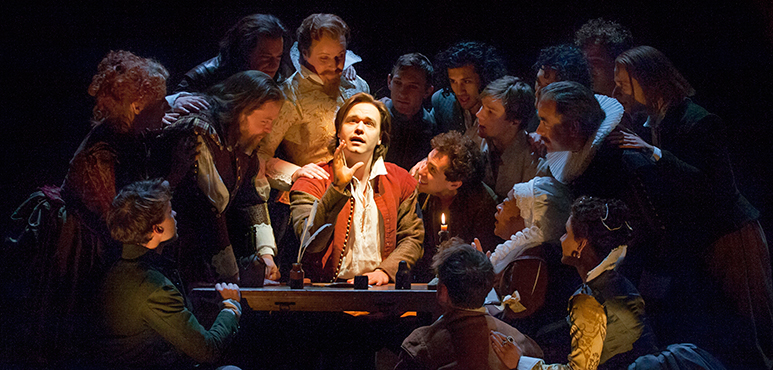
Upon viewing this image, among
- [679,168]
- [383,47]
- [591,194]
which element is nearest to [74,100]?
[383,47]

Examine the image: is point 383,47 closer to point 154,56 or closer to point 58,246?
point 154,56

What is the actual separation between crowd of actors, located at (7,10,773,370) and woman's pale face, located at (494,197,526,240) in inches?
0.8

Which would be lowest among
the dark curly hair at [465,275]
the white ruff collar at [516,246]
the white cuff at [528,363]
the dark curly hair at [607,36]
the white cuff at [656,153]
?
the white cuff at [528,363]

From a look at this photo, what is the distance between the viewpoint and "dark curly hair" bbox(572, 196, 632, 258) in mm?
3846

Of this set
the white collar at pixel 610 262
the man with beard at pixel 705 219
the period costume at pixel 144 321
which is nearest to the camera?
the period costume at pixel 144 321

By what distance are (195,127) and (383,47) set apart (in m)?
1.79

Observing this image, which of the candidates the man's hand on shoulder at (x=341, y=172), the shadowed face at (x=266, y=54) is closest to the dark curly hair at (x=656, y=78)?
the man's hand on shoulder at (x=341, y=172)

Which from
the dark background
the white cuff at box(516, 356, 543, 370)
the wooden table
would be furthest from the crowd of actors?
the dark background

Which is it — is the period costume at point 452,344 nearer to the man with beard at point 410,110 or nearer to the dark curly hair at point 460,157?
the dark curly hair at point 460,157

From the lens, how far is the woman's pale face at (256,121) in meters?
4.33

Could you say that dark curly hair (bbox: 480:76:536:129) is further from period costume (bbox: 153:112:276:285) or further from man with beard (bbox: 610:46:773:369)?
period costume (bbox: 153:112:276:285)

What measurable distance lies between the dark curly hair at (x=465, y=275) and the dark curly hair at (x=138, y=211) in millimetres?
1534

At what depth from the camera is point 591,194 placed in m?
4.25

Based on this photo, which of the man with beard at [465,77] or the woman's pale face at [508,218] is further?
the man with beard at [465,77]
